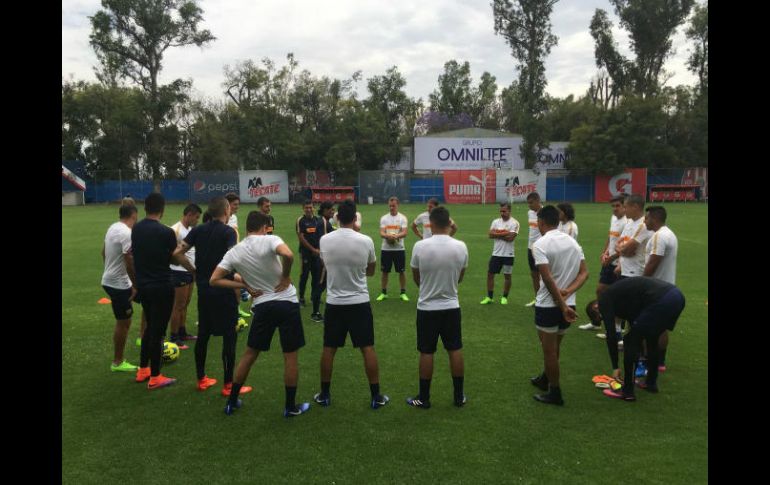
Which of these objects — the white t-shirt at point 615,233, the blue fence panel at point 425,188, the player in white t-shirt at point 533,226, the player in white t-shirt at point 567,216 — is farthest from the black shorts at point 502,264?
the blue fence panel at point 425,188

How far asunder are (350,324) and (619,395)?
3176 mm

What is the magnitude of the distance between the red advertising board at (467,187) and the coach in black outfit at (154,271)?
40.7 m

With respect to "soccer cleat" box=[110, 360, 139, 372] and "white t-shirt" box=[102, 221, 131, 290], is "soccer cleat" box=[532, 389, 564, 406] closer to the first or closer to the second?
"soccer cleat" box=[110, 360, 139, 372]

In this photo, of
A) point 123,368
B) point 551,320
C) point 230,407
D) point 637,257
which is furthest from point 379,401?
point 637,257

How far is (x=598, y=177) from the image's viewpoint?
153 ft

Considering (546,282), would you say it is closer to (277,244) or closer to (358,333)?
(358,333)

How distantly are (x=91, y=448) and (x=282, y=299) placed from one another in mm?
2220

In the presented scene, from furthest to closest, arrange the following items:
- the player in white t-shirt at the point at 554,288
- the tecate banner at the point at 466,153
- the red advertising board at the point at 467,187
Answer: the tecate banner at the point at 466,153, the red advertising board at the point at 467,187, the player in white t-shirt at the point at 554,288

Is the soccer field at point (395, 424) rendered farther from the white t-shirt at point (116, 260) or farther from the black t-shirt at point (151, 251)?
the black t-shirt at point (151, 251)

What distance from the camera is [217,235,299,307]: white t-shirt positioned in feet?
16.5

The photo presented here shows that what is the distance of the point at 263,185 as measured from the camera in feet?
154

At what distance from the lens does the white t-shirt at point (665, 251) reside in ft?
19.9
